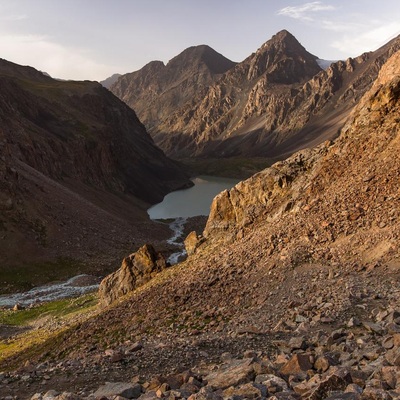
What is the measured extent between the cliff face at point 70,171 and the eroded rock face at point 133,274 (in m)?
28.8

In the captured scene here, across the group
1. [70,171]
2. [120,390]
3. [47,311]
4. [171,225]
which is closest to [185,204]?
[171,225]

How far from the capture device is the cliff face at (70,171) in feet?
214

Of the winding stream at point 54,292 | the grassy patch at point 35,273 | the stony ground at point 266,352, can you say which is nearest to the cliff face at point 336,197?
the stony ground at point 266,352

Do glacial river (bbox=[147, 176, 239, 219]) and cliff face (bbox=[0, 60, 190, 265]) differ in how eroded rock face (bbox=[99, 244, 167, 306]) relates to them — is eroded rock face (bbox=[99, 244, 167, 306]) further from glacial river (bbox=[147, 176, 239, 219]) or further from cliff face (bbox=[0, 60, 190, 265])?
glacial river (bbox=[147, 176, 239, 219])

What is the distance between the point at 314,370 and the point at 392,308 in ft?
18.9

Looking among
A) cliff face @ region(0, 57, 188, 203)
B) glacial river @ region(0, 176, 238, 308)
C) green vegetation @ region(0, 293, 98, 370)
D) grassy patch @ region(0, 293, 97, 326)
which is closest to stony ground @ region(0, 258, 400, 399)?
green vegetation @ region(0, 293, 98, 370)

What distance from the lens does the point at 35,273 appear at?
57156 millimetres

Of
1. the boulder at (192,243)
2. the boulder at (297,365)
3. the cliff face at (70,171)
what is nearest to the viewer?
the boulder at (297,365)

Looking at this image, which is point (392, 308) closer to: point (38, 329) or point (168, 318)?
point (168, 318)

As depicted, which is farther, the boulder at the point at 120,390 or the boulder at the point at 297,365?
the boulder at the point at 120,390

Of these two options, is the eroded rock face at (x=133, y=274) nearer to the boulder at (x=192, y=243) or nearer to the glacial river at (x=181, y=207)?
the boulder at (x=192, y=243)

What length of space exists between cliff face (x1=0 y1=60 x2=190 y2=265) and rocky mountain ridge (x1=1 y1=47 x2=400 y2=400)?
40285mm

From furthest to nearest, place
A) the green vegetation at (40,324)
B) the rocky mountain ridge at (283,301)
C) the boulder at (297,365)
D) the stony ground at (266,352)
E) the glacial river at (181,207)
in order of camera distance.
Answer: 1. the glacial river at (181,207)
2. the green vegetation at (40,324)
3. the rocky mountain ridge at (283,301)
4. the boulder at (297,365)
5. the stony ground at (266,352)

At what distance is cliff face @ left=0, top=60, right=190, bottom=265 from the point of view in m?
65.1
